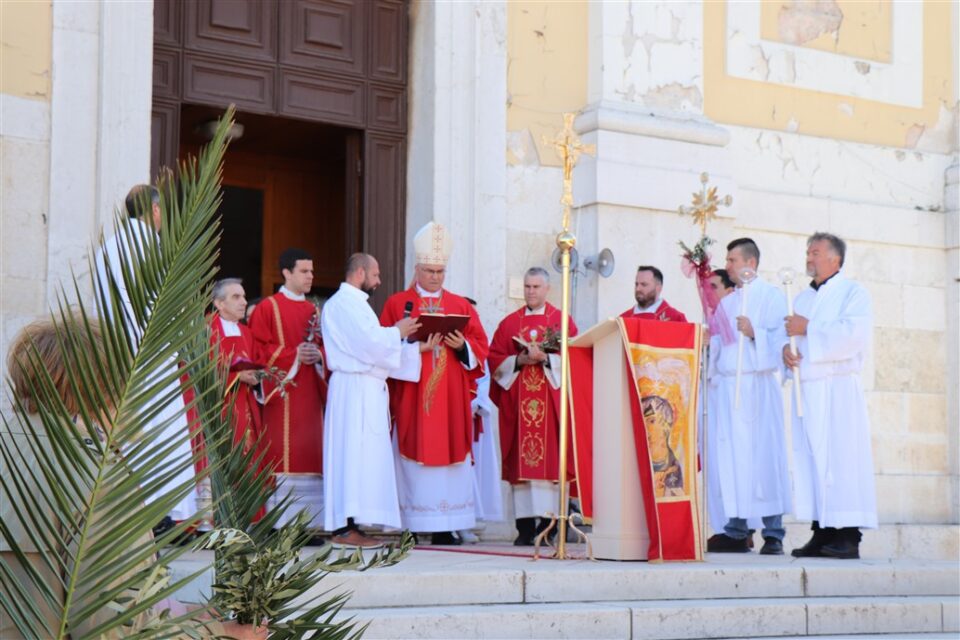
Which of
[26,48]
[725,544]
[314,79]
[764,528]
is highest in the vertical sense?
[314,79]

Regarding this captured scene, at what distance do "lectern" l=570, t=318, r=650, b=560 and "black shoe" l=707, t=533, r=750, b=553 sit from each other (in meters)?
1.77

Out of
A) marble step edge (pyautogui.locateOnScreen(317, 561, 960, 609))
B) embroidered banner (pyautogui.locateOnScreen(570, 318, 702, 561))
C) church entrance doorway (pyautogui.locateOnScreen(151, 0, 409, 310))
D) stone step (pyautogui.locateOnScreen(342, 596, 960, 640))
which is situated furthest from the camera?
church entrance doorway (pyautogui.locateOnScreen(151, 0, 409, 310))

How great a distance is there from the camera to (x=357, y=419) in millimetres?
8641

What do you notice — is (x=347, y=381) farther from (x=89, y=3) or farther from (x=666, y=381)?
(x=89, y=3)

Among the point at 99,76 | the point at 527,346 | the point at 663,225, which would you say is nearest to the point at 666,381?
the point at 527,346

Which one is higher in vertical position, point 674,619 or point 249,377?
point 249,377

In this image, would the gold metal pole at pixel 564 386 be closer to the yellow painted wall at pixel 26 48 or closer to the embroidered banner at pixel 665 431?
the embroidered banner at pixel 665 431

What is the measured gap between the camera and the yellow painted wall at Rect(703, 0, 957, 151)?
454 inches

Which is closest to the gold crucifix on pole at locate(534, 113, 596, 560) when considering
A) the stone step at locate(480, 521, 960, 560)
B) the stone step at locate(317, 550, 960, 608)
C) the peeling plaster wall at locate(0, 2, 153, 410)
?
the stone step at locate(317, 550, 960, 608)

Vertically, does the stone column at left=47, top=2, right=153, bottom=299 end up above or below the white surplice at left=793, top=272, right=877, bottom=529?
above

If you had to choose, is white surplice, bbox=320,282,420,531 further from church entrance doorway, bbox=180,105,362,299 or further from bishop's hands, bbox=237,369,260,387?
church entrance doorway, bbox=180,105,362,299

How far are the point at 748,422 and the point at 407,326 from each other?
97.2 inches

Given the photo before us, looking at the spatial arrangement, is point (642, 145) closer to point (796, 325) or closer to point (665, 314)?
point (665, 314)

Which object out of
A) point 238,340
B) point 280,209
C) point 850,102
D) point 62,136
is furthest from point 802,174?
point 62,136
